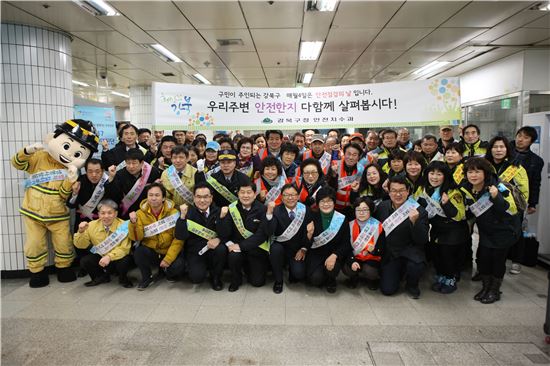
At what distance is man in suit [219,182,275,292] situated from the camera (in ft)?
11.9

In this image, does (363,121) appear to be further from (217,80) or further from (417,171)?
(217,80)

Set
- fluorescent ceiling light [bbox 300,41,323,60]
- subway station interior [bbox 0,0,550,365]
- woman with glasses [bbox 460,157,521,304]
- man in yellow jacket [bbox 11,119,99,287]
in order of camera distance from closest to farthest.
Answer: subway station interior [bbox 0,0,550,365]
woman with glasses [bbox 460,157,521,304]
man in yellow jacket [bbox 11,119,99,287]
fluorescent ceiling light [bbox 300,41,323,60]

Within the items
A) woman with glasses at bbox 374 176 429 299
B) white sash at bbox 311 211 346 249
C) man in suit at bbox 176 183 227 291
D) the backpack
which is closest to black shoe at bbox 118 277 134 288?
man in suit at bbox 176 183 227 291

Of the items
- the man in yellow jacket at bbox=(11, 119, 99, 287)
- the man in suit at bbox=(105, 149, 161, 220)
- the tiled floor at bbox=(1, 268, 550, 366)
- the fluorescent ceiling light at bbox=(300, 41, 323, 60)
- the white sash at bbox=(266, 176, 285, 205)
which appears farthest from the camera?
the fluorescent ceiling light at bbox=(300, 41, 323, 60)

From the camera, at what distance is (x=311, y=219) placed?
12.0 ft

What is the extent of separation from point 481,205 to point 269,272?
247cm

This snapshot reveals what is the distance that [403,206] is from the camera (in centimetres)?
347

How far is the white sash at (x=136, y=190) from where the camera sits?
404 centimetres

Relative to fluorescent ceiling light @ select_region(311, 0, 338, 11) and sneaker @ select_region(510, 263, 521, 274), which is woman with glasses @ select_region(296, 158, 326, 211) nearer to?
fluorescent ceiling light @ select_region(311, 0, 338, 11)

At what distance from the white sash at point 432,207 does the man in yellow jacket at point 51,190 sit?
3891mm

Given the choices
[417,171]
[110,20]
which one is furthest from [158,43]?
[417,171]

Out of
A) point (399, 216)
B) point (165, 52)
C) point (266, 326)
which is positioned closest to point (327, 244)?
point (399, 216)

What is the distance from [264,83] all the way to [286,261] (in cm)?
661

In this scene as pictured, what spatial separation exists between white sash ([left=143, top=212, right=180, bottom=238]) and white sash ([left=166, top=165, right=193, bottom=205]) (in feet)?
1.18
